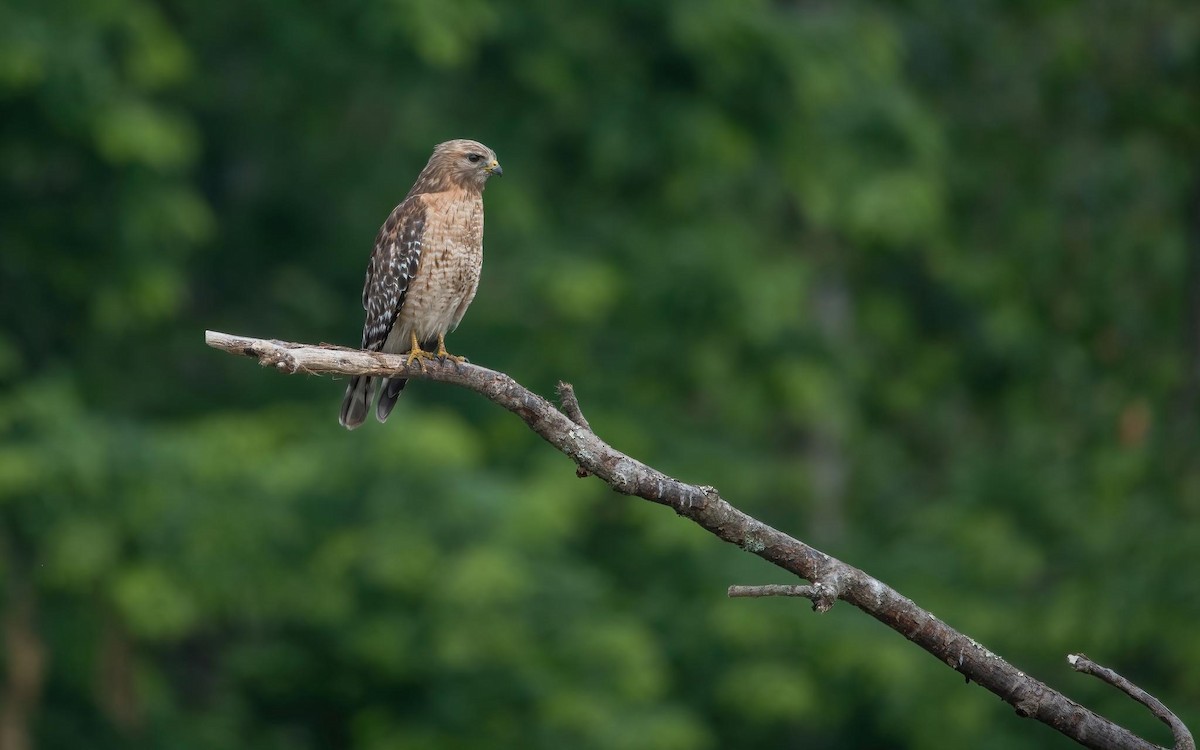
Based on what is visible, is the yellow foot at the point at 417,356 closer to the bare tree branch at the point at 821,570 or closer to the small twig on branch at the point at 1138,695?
the bare tree branch at the point at 821,570

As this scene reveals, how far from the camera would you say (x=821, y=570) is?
3.53 meters

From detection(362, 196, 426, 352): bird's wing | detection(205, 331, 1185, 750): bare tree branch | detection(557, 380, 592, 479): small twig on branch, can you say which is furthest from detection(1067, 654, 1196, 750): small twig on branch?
detection(362, 196, 426, 352): bird's wing

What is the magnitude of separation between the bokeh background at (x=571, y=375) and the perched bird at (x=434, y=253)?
11.0 ft

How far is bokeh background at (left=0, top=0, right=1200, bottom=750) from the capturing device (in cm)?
1019

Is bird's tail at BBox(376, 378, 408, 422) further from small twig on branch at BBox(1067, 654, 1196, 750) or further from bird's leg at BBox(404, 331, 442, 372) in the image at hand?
small twig on branch at BBox(1067, 654, 1196, 750)

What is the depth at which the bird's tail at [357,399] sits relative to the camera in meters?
6.16

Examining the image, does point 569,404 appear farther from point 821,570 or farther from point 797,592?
point 797,592

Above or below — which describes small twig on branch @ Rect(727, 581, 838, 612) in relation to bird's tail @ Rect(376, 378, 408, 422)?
below

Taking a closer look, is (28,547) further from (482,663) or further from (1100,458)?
(1100,458)

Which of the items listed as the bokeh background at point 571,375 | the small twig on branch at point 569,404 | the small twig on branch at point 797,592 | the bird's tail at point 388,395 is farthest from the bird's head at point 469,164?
the bokeh background at point 571,375

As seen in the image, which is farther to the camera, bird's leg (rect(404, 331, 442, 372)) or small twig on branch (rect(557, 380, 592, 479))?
bird's leg (rect(404, 331, 442, 372))

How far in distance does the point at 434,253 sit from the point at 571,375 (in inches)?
229

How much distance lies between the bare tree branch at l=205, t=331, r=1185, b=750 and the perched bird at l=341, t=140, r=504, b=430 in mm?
2311

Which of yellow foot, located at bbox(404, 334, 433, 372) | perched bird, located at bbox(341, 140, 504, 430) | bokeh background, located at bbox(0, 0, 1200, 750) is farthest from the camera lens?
bokeh background, located at bbox(0, 0, 1200, 750)
